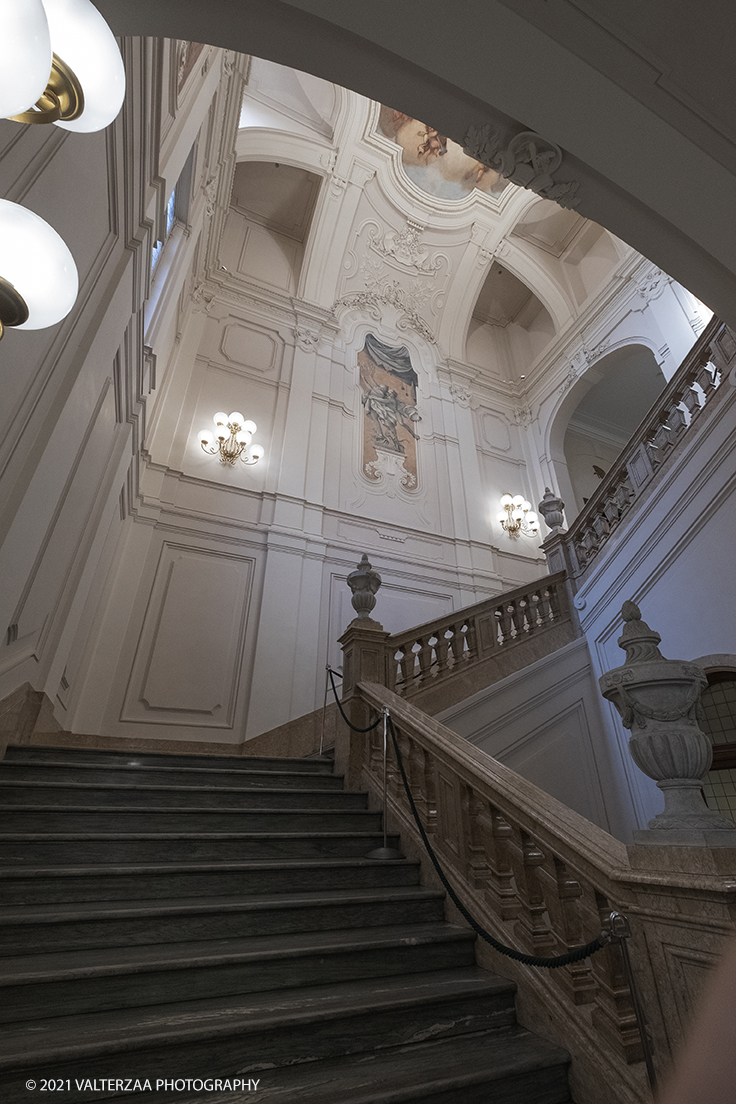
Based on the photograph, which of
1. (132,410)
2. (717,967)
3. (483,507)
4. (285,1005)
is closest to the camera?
(717,967)

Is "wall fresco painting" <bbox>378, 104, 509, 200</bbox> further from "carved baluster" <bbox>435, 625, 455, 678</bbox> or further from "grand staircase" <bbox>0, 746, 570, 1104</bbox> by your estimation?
"grand staircase" <bbox>0, 746, 570, 1104</bbox>

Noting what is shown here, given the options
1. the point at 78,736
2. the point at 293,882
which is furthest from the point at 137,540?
the point at 293,882

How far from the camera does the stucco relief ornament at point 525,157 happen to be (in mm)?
2602

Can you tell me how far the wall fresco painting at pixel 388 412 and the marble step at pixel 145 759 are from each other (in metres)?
5.68

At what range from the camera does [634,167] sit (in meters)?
2.53

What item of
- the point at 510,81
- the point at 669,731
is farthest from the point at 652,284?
the point at 669,731

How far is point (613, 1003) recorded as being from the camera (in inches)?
70.8

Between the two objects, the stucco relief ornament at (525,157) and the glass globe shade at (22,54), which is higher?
the stucco relief ornament at (525,157)

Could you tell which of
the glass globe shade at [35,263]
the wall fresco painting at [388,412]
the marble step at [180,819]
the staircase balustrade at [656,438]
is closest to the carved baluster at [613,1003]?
the marble step at [180,819]

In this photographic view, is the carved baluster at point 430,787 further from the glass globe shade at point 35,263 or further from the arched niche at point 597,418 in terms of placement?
the arched niche at point 597,418

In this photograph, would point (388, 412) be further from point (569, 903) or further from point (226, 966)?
point (226, 966)

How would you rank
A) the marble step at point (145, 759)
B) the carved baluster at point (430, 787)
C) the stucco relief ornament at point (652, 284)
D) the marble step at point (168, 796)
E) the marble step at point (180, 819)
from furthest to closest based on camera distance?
the stucco relief ornament at point (652, 284), the marble step at point (145, 759), the carved baluster at point (430, 787), the marble step at point (168, 796), the marble step at point (180, 819)

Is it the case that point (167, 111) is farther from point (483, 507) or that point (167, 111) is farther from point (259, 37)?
point (483, 507)

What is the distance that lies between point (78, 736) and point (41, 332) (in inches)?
162
